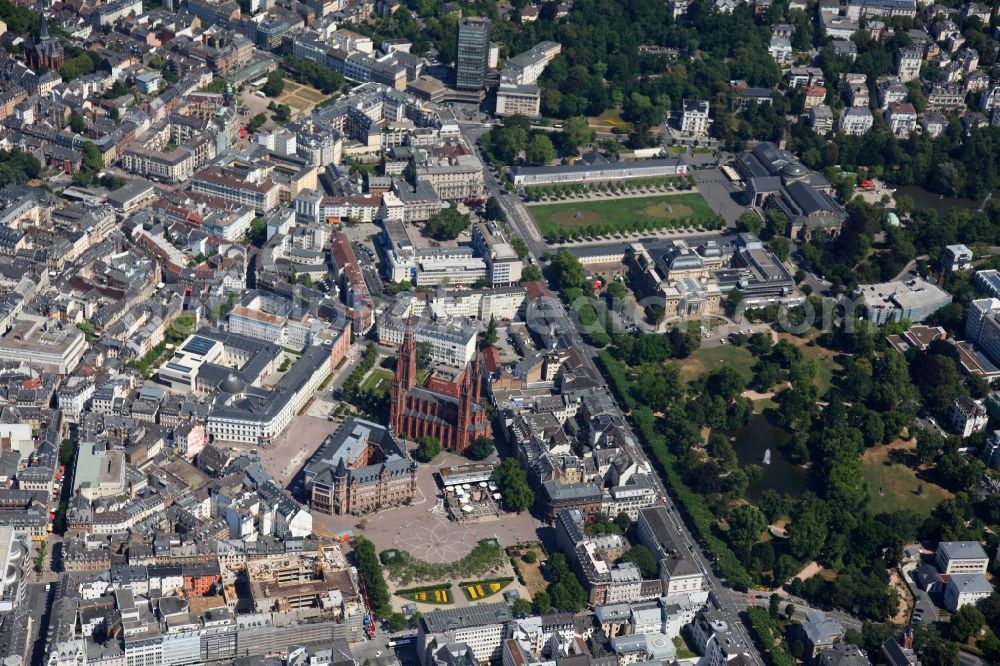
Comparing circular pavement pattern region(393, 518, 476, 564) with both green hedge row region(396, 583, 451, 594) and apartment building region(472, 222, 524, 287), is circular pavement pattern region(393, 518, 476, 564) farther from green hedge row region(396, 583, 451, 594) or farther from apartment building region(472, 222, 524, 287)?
apartment building region(472, 222, 524, 287)

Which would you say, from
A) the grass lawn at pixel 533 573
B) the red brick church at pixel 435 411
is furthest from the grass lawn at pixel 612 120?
the grass lawn at pixel 533 573

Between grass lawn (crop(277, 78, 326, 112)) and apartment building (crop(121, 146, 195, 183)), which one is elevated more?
apartment building (crop(121, 146, 195, 183))

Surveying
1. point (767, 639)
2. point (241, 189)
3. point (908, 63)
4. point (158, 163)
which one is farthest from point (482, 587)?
point (908, 63)

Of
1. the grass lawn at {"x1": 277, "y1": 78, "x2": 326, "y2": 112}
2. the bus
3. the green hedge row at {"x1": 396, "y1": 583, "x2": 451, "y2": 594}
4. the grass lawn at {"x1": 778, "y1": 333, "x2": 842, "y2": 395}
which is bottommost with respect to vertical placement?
the grass lawn at {"x1": 778, "y1": 333, "x2": 842, "y2": 395}

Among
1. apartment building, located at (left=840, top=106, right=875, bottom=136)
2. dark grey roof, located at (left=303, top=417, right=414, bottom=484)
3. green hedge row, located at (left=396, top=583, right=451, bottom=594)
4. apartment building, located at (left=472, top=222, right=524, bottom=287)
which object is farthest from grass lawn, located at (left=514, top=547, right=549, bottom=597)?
apartment building, located at (left=840, top=106, right=875, bottom=136)

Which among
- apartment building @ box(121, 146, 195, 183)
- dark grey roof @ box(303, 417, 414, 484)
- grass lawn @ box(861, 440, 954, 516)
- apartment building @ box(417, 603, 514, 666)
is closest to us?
apartment building @ box(417, 603, 514, 666)

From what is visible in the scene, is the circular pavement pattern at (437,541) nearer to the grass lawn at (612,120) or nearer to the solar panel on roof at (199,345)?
the solar panel on roof at (199,345)

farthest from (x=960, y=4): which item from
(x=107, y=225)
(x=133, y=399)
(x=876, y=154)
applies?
(x=133, y=399)
